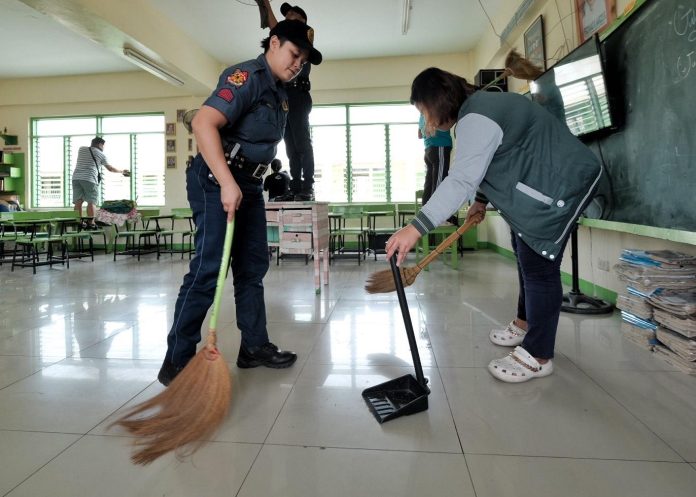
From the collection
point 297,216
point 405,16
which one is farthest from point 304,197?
point 405,16

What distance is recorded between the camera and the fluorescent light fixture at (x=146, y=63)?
5.12 metres

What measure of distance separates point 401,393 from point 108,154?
27.1 feet

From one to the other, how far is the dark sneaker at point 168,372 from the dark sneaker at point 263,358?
0.92 feet

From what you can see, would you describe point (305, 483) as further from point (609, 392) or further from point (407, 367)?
point (609, 392)

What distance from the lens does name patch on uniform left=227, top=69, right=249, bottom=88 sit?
1.37 metres

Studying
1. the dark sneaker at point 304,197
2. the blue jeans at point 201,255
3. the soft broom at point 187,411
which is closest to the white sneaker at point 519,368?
the soft broom at point 187,411

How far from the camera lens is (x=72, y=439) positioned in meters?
1.14

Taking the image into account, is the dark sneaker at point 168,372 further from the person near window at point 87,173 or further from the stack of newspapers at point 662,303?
the person near window at point 87,173

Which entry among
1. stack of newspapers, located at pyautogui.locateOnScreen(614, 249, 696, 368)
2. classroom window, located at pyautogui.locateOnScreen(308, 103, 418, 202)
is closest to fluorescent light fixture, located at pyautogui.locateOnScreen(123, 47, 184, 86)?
classroom window, located at pyautogui.locateOnScreen(308, 103, 418, 202)

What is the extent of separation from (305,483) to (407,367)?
791 mm

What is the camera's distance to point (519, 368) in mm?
1513

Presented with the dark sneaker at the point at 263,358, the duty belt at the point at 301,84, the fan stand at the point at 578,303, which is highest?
the duty belt at the point at 301,84

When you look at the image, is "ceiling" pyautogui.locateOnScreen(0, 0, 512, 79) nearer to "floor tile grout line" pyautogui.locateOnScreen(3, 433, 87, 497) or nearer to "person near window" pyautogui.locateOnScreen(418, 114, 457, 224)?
"person near window" pyautogui.locateOnScreen(418, 114, 457, 224)

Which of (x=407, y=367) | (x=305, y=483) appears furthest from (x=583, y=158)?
(x=305, y=483)
